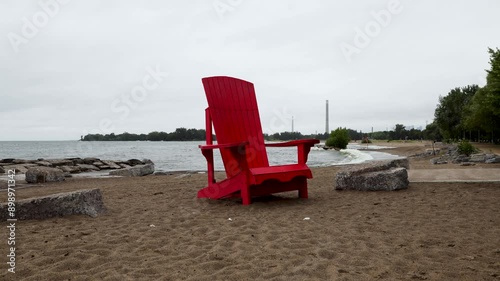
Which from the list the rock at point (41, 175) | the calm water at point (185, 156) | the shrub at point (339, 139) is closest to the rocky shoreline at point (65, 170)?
the rock at point (41, 175)

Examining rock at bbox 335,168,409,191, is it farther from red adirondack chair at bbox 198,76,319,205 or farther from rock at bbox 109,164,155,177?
rock at bbox 109,164,155,177

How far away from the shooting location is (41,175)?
29.9ft

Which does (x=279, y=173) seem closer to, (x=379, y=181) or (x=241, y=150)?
(x=241, y=150)

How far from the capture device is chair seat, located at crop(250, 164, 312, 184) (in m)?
4.36

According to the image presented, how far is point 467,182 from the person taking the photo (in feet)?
18.6

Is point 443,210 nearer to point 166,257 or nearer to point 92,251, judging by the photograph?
point 166,257

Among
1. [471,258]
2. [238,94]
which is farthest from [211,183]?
[471,258]

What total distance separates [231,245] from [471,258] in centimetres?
162

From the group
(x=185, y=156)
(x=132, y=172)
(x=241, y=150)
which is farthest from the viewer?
(x=185, y=156)

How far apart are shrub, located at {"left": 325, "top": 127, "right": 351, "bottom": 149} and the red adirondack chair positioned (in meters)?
38.8

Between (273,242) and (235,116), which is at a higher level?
(235,116)

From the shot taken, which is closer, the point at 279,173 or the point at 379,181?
the point at 279,173

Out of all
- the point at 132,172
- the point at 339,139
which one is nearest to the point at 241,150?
the point at 132,172

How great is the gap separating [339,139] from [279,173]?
39.6 metres
